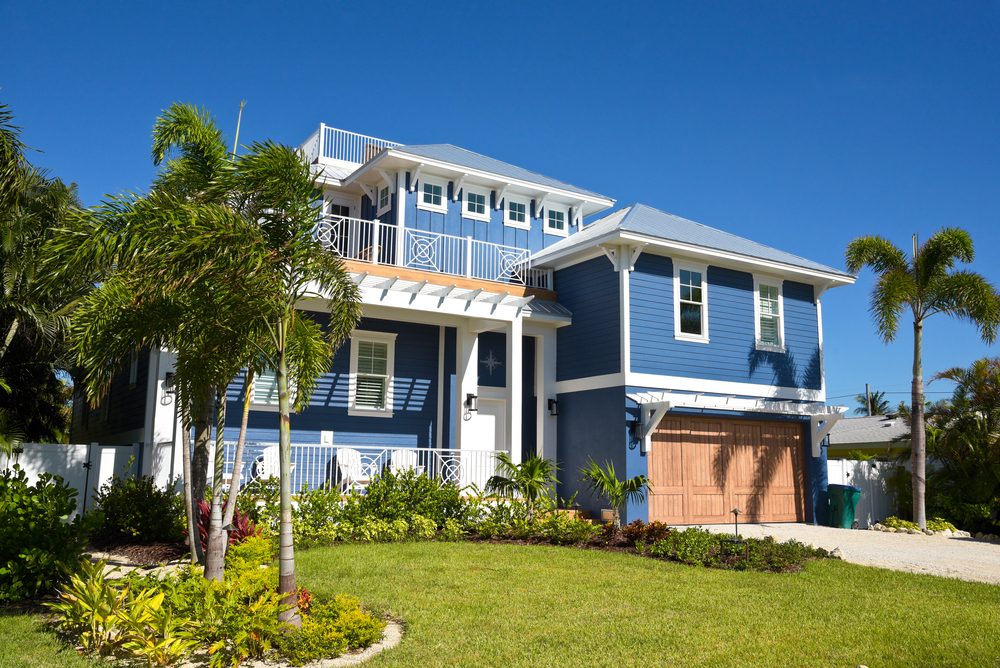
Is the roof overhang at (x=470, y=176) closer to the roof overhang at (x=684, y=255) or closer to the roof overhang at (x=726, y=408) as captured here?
the roof overhang at (x=684, y=255)

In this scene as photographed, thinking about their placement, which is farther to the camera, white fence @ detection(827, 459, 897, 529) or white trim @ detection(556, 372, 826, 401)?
white fence @ detection(827, 459, 897, 529)

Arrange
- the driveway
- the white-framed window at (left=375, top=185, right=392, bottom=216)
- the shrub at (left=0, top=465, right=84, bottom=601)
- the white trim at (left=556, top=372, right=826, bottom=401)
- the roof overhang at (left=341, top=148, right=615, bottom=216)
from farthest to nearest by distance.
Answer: the white-framed window at (left=375, top=185, right=392, bottom=216), the roof overhang at (left=341, top=148, right=615, bottom=216), the white trim at (left=556, top=372, right=826, bottom=401), the driveway, the shrub at (left=0, top=465, right=84, bottom=601)

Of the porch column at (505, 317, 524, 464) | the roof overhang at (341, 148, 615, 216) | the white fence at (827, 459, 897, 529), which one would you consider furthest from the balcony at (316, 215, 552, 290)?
the white fence at (827, 459, 897, 529)

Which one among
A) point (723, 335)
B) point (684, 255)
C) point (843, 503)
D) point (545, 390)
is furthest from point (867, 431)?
point (545, 390)

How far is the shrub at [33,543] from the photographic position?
24.6ft

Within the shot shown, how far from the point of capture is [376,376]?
1598 cm

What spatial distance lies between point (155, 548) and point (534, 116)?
1013 cm

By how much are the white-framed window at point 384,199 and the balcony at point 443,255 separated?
49cm

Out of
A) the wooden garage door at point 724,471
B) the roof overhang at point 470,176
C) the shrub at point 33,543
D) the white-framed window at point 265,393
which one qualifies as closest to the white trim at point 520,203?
the roof overhang at point 470,176

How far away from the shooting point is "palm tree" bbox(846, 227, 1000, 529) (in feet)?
55.6

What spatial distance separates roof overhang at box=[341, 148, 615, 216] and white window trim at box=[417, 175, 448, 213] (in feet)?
0.52

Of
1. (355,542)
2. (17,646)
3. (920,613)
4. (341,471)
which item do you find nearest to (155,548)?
(355,542)

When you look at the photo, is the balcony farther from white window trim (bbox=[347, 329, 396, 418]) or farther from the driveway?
the driveway

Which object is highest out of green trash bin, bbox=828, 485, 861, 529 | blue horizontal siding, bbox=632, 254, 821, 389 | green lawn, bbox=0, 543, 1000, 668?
blue horizontal siding, bbox=632, 254, 821, 389
